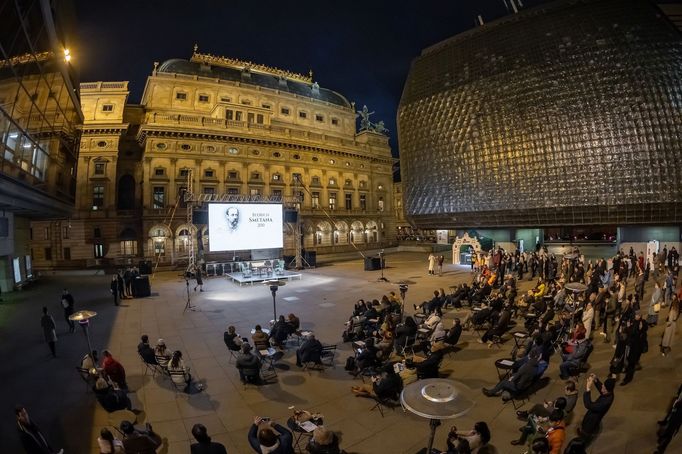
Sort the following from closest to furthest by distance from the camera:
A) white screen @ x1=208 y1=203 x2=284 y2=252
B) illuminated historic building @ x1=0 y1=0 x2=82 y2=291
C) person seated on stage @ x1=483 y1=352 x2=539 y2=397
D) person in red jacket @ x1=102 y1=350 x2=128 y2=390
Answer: person seated on stage @ x1=483 y1=352 x2=539 y2=397 → person in red jacket @ x1=102 y1=350 x2=128 y2=390 → illuminated historic building @ x1=0 y1=0 x2=82 y2=291 → white screen @ x1=208 y1=203 x2=284 y2=252

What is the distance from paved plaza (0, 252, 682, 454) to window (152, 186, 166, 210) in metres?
25.3

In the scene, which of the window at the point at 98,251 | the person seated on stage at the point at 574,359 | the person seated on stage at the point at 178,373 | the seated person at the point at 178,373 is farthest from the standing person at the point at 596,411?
the window at the point at 98,251

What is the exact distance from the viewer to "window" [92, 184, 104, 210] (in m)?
39.5

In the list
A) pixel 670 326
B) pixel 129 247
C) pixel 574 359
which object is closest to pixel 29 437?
pixel 574 359

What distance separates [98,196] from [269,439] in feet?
146

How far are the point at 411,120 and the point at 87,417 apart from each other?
112 feet

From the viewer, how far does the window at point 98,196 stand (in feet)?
130

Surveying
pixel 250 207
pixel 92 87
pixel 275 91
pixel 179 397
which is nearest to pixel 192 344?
pixel 179 397

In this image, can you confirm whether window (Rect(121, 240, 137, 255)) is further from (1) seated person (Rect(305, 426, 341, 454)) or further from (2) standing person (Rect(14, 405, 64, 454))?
(1) seated person (Rect(305, 426, 341, 454))

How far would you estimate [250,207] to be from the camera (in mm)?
28594

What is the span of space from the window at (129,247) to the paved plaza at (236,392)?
985 inches

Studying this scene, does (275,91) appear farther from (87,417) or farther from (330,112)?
(87,417)

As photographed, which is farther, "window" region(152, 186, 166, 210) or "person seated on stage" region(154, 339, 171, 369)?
"window" region(152, 186, 166, 210)

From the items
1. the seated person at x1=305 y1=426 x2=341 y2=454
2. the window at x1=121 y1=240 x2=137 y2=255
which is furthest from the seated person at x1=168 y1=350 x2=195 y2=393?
the window at x1=121 y1=240 x2=137 y2=255
